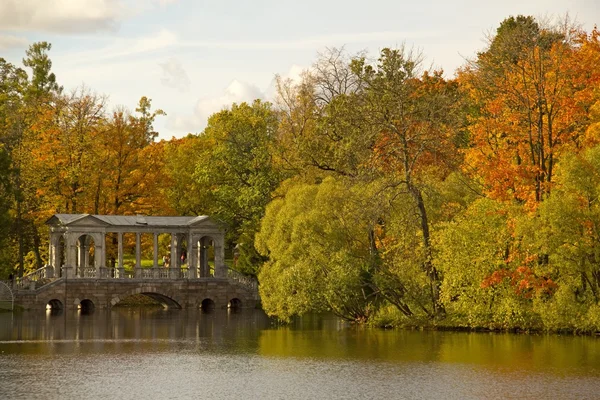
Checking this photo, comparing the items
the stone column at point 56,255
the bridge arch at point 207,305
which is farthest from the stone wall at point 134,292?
the stone column at point 56,255

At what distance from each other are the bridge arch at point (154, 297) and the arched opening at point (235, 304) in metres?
3.71

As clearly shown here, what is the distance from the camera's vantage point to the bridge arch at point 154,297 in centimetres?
7812

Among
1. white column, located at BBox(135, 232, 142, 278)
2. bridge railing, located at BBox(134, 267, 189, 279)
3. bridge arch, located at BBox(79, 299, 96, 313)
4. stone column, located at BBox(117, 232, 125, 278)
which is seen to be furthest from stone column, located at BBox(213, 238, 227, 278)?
bridge arch, located at BBox(79, 299, 96, 313)

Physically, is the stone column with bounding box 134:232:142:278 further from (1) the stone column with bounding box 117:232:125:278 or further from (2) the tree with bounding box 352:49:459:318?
(2) the tree with bounding box 352:49:459:318

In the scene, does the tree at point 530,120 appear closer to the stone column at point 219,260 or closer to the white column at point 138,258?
the stone column at point 219,260

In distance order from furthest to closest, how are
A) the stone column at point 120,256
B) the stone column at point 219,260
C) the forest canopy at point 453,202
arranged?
the stone column at point 219,260, the stone column at point 120,256, the forest canopy at point 453,202

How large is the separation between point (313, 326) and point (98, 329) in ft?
36.7

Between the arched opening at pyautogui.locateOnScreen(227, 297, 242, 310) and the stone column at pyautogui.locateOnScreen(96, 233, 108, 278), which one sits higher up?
the stone column at pyautogui.locateOnScreen(96, 233, 108, 278)

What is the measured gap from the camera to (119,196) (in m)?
83.9

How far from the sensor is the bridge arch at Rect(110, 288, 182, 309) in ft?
256

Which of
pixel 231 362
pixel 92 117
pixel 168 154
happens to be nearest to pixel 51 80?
pixel 168 154

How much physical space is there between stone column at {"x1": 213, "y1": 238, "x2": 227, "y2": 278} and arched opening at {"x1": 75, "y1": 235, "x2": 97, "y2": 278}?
337 inches

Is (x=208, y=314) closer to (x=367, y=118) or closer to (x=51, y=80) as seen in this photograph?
(x=367, y=118)

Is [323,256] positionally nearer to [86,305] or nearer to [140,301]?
[86,305]
